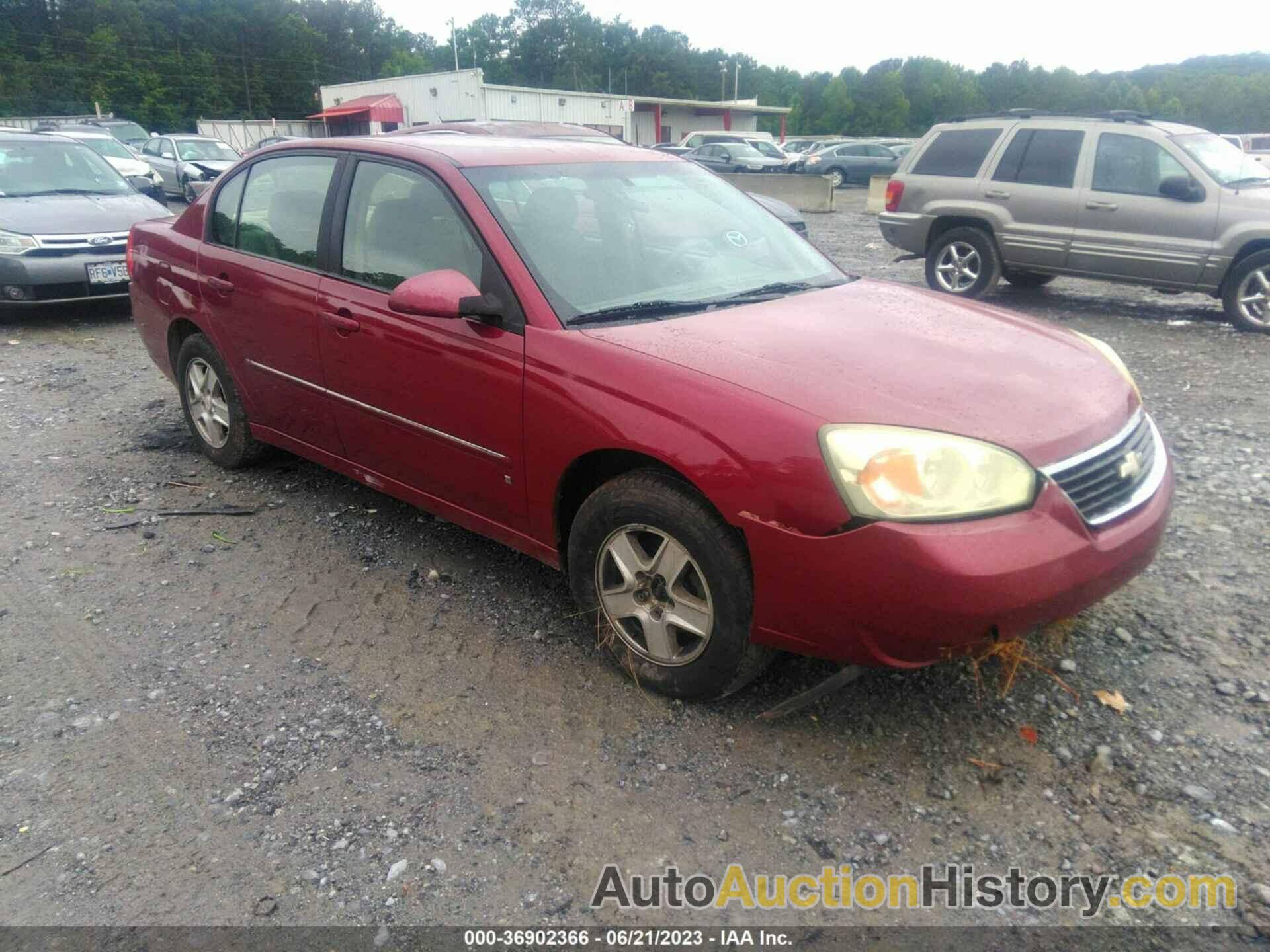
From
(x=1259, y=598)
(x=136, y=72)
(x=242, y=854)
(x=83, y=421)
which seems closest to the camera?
(x=242, y=854)

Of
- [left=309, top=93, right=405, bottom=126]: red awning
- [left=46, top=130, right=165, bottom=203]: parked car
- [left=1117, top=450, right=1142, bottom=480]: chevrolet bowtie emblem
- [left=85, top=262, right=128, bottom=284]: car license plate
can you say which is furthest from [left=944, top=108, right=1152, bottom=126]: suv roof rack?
[left=309, top=93, right=405, bottom=126]: red awning

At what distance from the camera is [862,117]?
85.7m

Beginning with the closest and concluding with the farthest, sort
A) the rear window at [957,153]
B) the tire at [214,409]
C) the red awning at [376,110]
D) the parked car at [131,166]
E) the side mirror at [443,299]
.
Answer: the side mirror at [443,299], the tire at [214,409], the rear window at [957,153], the parked car at [131,166], the red awning at [376,110]

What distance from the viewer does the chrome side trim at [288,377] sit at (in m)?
4.12

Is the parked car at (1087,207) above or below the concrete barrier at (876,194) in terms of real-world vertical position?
above

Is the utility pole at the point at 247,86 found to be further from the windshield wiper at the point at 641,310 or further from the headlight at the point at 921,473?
the headlight at the point at 921,473

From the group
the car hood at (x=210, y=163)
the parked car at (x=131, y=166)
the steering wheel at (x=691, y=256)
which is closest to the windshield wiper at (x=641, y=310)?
the steering wheel at (x=691, y=256)

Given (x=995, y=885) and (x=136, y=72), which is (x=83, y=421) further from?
(x=136, y=72)

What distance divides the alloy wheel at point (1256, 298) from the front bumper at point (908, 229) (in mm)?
3024

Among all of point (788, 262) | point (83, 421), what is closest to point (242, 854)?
point (788, 262)

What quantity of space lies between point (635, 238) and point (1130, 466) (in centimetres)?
190

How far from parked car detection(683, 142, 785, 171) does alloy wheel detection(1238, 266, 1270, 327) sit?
17367 millimetres

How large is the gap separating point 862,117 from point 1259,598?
296ft

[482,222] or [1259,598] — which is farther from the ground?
[482,222]
